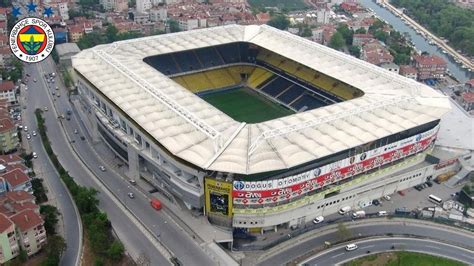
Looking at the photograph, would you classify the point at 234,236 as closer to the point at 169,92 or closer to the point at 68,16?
the point at 169,92

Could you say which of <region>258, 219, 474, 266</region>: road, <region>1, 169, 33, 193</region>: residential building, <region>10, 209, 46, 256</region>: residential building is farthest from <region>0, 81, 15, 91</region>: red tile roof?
<region>258, 219, 474, 266</region>: road

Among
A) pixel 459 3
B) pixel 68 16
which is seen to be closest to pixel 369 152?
pixel 68 16

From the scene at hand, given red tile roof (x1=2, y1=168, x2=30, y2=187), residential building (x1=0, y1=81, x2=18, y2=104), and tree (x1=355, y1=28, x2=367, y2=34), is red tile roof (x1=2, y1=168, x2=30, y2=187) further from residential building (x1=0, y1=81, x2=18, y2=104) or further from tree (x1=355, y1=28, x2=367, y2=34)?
tree (x1=355, y1=28, x2=367, y2=34)

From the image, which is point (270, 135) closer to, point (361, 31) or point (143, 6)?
point (361, 31)

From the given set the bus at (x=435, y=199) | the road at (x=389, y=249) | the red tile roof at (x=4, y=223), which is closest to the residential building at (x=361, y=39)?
the bus at (x=435, y=199)

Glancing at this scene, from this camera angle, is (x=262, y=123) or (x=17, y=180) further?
(x=262, y=123)

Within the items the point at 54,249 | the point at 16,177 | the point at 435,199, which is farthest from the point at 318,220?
the point at 16,177
